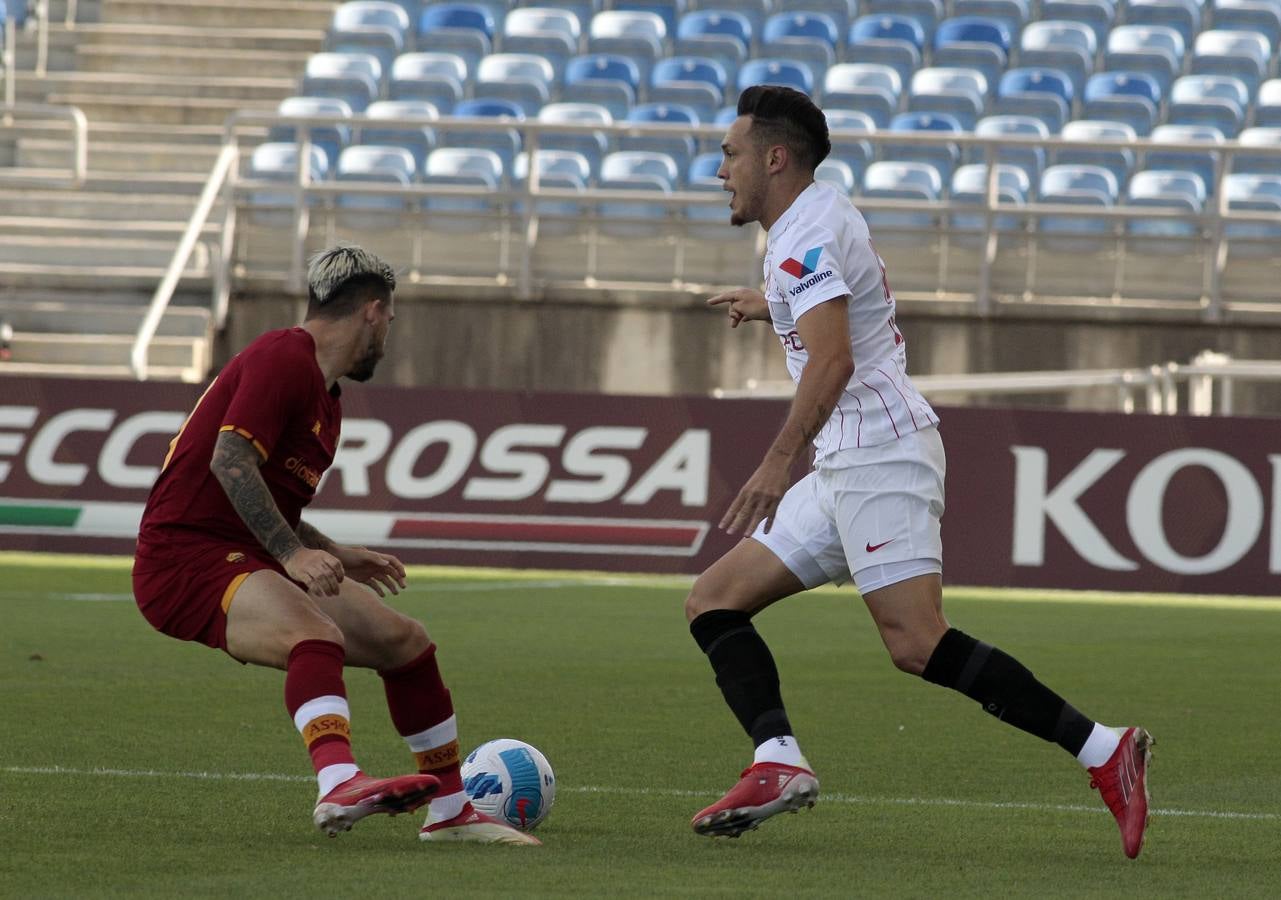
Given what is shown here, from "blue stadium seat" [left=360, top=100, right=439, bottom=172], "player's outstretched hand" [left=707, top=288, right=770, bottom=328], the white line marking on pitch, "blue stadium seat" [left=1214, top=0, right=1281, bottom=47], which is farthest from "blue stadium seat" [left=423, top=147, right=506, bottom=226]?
"player's outstretched hand" [left=707, top=288, right=770, bottom=328]

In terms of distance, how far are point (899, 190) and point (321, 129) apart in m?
5.98

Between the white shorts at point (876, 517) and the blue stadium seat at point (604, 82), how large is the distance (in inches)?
673

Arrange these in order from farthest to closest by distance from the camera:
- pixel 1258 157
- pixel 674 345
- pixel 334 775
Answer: pixel 1258 157
pixel 674 345
pixel 334 775

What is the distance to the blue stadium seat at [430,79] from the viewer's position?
2291 centimetres

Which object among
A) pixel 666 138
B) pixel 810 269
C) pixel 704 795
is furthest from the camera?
pixel 666 138

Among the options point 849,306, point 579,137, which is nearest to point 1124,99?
point 579,137

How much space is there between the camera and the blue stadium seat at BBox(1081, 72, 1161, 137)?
22.2m

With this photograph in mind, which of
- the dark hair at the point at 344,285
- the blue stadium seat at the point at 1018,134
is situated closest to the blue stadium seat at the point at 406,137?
the blue stadium seat at the point at 1018,134

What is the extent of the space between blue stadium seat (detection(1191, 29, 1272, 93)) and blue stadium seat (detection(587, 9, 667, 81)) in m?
5.77

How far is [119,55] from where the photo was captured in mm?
23828

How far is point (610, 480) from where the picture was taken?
16141 mm

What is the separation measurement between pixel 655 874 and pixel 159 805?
1639 millimetres

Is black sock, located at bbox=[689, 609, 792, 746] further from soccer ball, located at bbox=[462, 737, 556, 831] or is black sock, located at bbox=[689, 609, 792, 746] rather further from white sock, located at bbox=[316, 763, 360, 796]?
white sock, located at bbox=[316, 763, 360, 796]

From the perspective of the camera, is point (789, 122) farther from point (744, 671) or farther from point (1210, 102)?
point (1210, 102)
